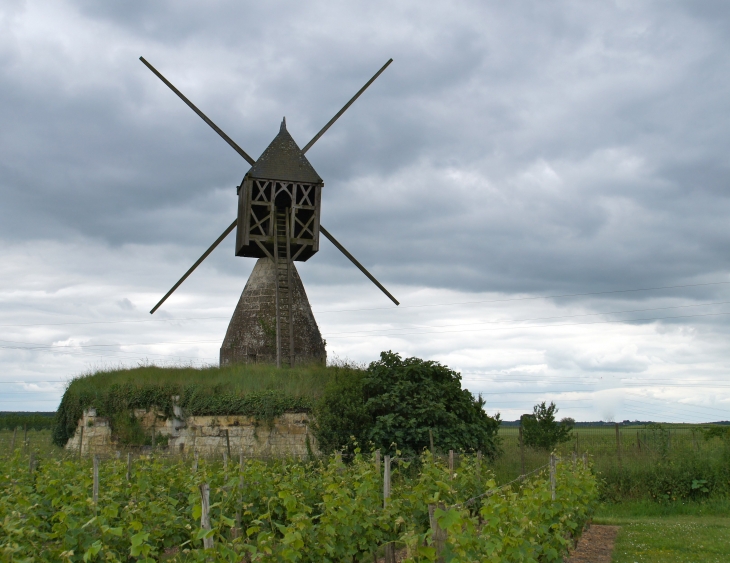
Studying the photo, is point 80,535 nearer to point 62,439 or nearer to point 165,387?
point 165,387

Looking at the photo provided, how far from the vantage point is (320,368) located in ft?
53.4

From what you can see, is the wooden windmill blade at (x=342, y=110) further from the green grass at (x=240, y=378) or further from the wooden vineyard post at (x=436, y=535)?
the wooden vineyard post at (x=436, y=535)

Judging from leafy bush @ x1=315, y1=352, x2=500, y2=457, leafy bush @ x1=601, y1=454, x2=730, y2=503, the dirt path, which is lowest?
the dirt path

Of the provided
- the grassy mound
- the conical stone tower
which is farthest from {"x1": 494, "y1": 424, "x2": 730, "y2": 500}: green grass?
the conical stone tower

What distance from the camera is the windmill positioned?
17.0 metres

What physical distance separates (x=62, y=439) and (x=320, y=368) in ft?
22.2

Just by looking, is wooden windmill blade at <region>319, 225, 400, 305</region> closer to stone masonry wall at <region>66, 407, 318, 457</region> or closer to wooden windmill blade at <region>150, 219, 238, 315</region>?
wooden windmill blade at <region>150, 219, 238, 315</region>

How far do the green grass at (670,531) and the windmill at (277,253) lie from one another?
8.01 m

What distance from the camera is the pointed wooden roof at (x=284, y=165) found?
1767 centimetres

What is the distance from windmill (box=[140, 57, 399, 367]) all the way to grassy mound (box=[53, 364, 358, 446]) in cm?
90

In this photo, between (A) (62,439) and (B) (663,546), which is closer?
(B) (663,546)

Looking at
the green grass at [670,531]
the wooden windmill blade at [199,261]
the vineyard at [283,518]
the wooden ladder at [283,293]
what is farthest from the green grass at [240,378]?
the green grass at [670,531]

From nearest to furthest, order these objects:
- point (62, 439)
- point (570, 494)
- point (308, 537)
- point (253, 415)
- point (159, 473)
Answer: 1. point (308, 537)
2. point (570, 494)
3. point (159, 473)
4. point (253, 415)
5. point (62, 439)

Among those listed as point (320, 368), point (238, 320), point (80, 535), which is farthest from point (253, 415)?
point (80, 535)
